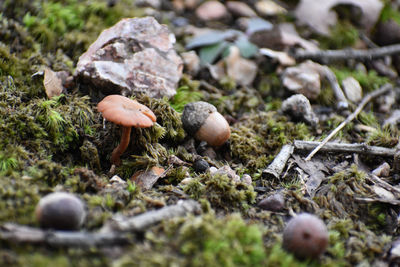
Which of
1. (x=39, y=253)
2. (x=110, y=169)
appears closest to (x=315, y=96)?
(x=110, y=169)

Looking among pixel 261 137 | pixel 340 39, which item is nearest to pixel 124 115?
pixel 261 137

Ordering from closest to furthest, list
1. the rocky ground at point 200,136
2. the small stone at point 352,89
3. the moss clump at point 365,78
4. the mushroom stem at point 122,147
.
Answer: the rocky ground at point 200,136
the mushroom stem at point 122,147
the small stone at point 352,89
the moss clump at point 365,78

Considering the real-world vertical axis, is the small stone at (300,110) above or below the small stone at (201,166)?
above

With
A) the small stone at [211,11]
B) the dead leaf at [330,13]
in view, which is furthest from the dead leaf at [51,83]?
the dead leaf at [330,13]

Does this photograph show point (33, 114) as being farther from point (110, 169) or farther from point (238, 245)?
point (238, 245)

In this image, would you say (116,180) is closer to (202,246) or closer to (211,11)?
(202,246)

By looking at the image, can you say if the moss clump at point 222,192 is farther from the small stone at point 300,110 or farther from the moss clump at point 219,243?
the small stone at point 300,110
